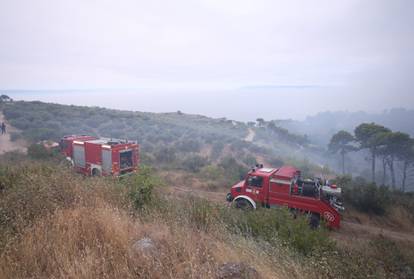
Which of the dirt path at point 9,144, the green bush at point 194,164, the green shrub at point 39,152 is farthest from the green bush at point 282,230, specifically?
the dirt path at point 9,144

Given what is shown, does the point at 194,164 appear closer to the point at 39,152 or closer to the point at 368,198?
the point at 39,152

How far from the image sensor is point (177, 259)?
330 cm

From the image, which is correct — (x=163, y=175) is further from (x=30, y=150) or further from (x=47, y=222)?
(x=47, y=222)

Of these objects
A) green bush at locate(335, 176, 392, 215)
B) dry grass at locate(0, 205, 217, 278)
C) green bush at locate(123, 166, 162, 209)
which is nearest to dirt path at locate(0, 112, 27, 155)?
green bush at locate(123, 166, 162, 209)

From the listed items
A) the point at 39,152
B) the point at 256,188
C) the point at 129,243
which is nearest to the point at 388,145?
the point at 256,188

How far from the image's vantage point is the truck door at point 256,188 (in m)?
10.6

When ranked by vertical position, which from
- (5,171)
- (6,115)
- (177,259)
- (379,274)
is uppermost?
(6,115)

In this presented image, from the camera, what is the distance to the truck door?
10627 millimetres

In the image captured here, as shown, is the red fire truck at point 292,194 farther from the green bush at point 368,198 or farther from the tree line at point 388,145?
the tree line at point 388,145

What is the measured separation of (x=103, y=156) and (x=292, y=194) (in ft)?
37.0

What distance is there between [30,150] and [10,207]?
17858 mm

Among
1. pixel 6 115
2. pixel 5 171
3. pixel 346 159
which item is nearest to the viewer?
pixel 5 171

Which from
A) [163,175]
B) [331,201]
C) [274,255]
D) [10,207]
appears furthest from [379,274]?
[163,175]

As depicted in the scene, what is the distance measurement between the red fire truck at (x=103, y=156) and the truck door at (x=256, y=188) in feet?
26.1
